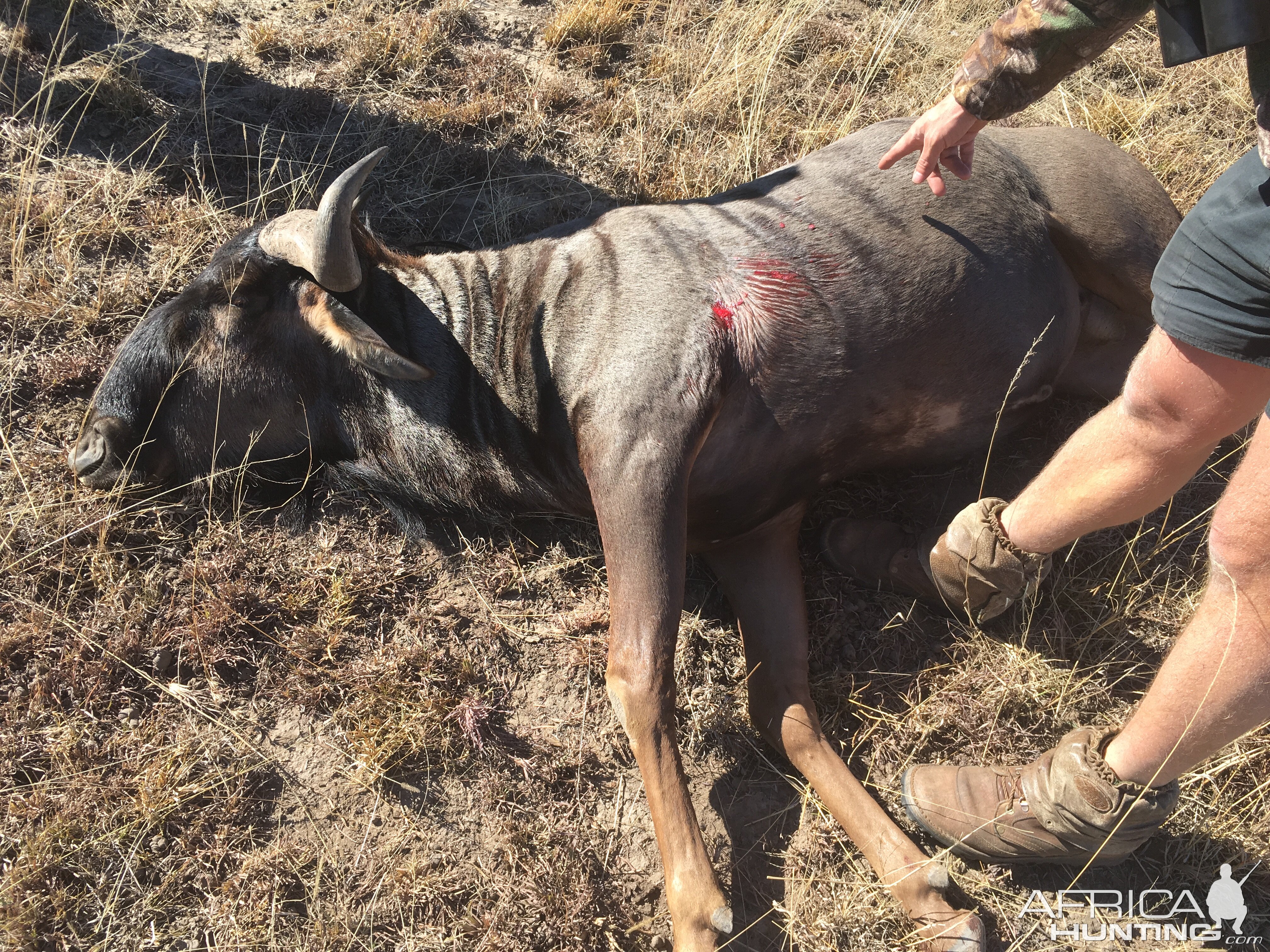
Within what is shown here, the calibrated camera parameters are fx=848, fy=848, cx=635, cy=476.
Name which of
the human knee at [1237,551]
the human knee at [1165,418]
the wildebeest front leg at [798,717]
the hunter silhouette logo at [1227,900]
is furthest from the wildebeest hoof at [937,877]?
the human knee at [1165,418]

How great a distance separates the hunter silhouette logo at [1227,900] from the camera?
3.19 m

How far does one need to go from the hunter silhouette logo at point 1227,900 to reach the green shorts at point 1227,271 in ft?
7.48

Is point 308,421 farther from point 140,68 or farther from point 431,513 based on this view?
point 140,68

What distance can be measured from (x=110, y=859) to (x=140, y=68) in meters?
4.37

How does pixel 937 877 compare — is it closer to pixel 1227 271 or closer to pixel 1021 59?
pixel 1227 271

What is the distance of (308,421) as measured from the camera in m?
3.95

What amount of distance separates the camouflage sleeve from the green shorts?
63cm

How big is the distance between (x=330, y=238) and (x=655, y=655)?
211 centimetres

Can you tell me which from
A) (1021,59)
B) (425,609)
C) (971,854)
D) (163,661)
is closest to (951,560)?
(971,854)

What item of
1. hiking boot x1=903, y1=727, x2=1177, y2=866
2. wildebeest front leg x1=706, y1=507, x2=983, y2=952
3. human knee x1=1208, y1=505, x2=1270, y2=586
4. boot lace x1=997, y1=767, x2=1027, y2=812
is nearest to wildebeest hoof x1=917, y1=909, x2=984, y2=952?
wildebeest front leg x1=706, y1=507, x2=983, y2=952

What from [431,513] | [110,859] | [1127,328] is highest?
[1127,328]

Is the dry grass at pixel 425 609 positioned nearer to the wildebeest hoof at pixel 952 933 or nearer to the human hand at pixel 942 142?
the wildebeest hoof at pixel 952 933

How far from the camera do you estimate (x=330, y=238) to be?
3.45 meters

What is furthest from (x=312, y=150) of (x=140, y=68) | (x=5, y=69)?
(x=5, y=69)
